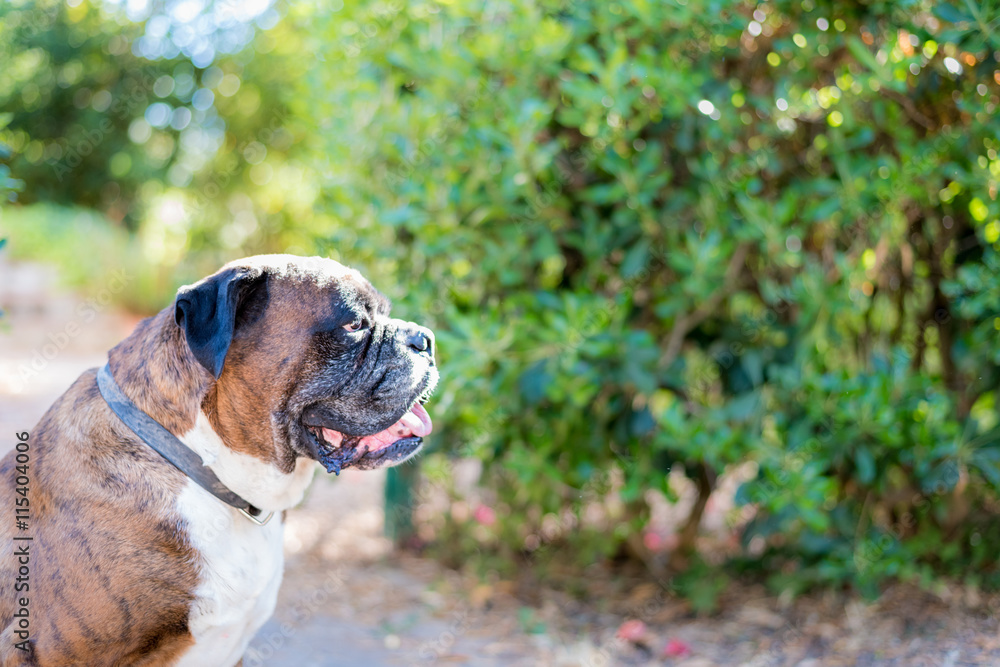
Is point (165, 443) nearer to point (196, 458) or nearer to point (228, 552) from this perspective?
point (196, 458)

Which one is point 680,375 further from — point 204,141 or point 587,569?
point 204,141

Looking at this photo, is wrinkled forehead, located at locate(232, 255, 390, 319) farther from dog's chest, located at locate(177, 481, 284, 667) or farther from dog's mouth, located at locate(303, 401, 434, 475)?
dog's chest, located at locate(177, 481, 284, 667)

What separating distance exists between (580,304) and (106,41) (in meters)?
14.2

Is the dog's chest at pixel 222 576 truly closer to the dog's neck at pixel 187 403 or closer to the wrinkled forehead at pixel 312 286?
the dog's neck at pixel 187 403

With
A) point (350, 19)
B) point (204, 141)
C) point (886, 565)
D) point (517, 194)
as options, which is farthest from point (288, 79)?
point (886, 565)

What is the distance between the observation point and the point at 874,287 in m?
3.61

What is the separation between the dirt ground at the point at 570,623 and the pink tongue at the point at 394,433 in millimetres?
1243

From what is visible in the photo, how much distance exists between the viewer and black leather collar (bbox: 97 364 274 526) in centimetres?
211

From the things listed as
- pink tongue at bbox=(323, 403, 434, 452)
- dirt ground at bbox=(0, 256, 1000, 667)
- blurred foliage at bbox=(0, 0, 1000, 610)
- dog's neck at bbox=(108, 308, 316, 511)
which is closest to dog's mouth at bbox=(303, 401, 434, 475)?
pink tongue at bbox=(323, 403, 434, 452)

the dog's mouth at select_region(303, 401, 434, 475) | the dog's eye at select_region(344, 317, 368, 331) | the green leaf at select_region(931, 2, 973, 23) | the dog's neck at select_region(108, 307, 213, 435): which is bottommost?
the dog's mouth at select_region(303, 401, 434, 475)

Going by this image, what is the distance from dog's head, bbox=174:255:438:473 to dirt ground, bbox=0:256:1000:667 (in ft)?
3.32

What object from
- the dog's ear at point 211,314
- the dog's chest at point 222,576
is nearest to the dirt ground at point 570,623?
the dog's ear at point 211,314

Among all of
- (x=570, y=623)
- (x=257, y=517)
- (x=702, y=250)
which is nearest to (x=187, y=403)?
(x=257, y=517)

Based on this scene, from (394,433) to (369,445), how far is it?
0.37 ft
